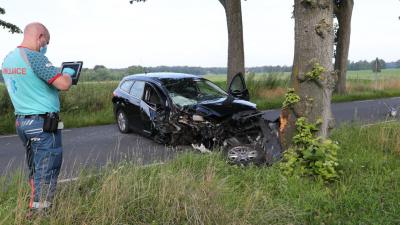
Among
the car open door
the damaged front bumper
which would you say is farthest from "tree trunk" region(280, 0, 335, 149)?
the car open door

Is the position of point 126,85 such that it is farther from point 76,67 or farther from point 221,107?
point 76,67

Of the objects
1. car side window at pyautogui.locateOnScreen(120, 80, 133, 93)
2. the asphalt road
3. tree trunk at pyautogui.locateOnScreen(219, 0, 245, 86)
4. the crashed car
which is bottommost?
the asphalt road

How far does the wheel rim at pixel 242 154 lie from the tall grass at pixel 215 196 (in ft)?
1.83

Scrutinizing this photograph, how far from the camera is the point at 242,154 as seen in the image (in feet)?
21.2

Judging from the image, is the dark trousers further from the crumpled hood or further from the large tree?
the large tree

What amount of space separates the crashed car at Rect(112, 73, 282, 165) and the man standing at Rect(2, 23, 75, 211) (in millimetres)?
3038

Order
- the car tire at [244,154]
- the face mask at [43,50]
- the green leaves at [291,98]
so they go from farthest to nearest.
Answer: the car tire at [244,154] < the green leaves at [291,98] < the face mask at [43,50]

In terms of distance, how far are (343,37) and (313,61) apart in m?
17.0

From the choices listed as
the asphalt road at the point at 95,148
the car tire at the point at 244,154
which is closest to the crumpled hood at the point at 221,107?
the asphalt road at the point at 95,148

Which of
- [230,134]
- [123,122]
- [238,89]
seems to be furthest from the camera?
[123,122]

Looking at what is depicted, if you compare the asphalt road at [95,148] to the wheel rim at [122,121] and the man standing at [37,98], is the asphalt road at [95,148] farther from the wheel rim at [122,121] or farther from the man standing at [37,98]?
the man standing at [37,98]

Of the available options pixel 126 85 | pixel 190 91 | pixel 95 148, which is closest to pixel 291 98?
pixel 190 91

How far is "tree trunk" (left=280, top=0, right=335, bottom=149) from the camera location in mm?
5566

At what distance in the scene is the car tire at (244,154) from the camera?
6.26m
